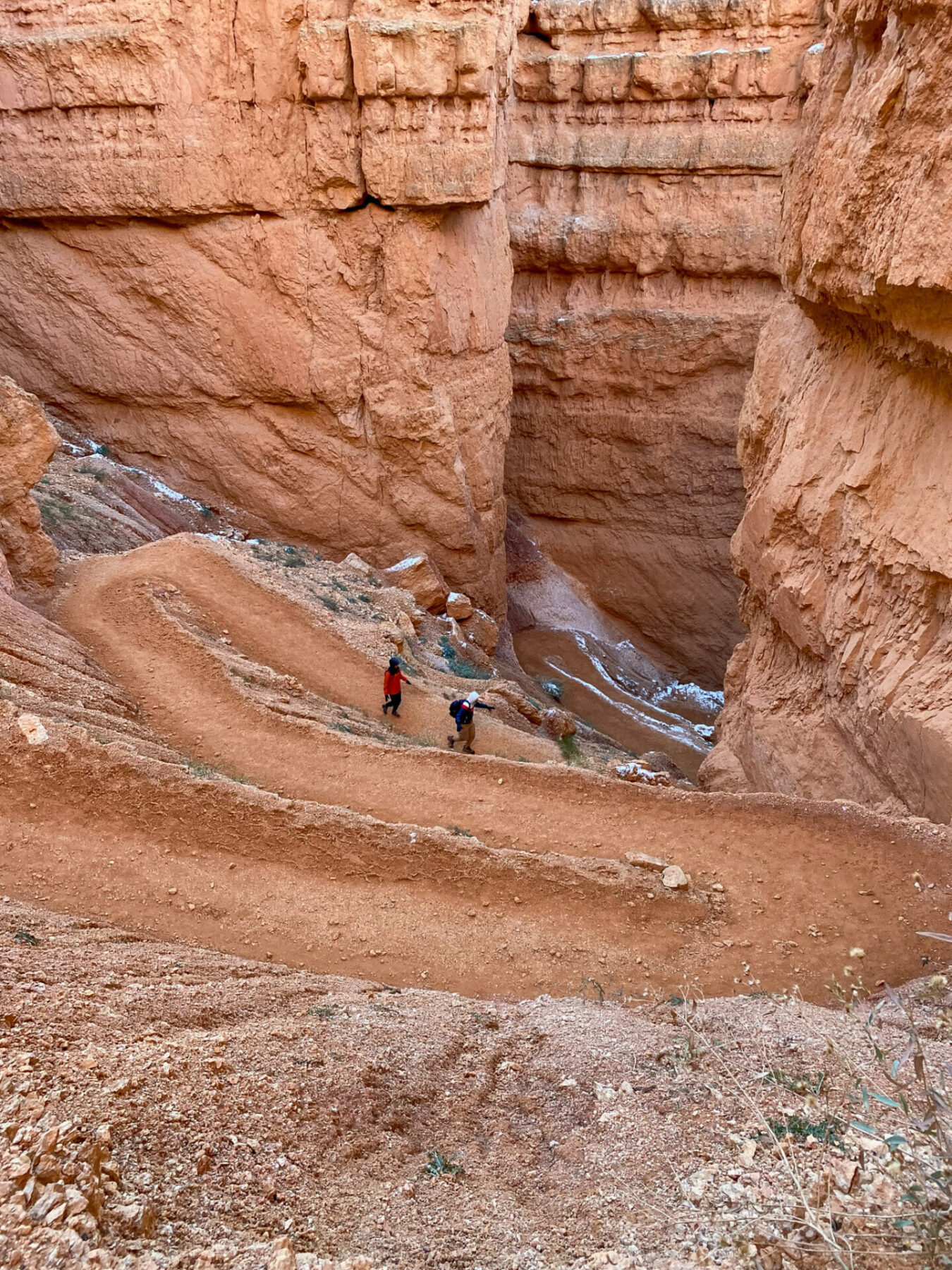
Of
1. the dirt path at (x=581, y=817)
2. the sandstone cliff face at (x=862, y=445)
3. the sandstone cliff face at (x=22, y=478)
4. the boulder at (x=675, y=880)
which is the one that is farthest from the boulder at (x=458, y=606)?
the boulder at (x=675, y=880)

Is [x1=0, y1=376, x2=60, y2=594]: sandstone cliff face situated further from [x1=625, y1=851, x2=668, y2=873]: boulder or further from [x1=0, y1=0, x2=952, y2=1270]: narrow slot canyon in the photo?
[x1=625, y1=851, x2=668, y2=873]: boulder

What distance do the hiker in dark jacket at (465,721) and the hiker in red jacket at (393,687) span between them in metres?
0.76

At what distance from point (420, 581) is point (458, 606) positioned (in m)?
1.10

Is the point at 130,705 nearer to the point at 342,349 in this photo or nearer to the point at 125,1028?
the point at 125,1028

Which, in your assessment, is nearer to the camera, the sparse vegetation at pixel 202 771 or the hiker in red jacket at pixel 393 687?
the sparse vegetation at pixel 202 771

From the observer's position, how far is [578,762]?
12266 millimetres

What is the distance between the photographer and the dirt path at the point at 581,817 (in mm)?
7711

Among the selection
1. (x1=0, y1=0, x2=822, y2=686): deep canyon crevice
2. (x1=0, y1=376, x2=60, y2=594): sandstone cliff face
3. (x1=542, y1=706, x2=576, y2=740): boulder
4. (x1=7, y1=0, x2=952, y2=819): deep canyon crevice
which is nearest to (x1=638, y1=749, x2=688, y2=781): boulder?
(x1=542, y1=706, x2=576, y2=740): boulder

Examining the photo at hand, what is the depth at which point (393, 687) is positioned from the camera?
39.7ft

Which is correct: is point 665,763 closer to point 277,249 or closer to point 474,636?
point 474,636

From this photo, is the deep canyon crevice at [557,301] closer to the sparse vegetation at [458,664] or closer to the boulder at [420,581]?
the boulder at [420,581]

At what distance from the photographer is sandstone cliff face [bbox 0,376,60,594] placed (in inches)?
473

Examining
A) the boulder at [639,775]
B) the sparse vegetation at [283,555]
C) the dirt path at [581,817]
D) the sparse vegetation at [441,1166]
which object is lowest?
the boulder at [639,775]

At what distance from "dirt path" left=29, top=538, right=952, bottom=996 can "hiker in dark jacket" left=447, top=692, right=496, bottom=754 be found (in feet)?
2.35
